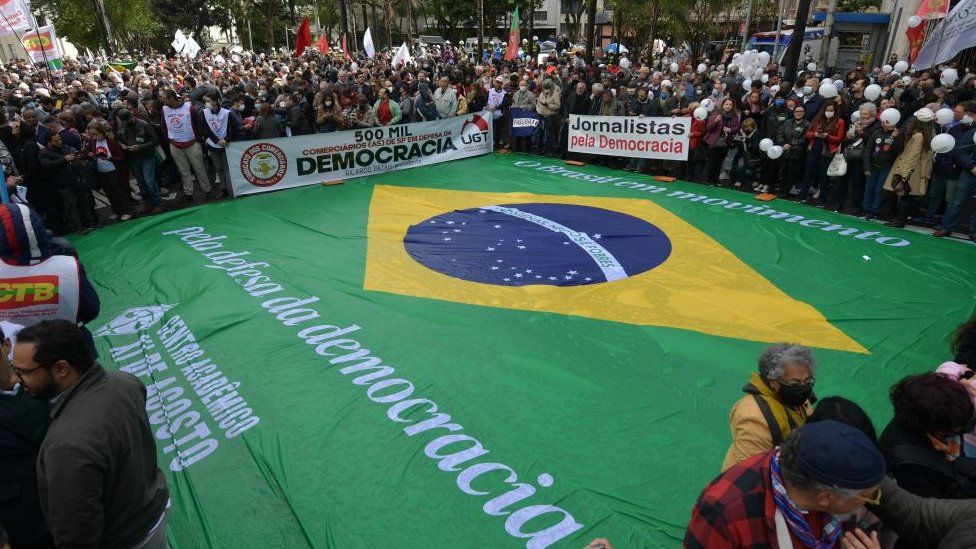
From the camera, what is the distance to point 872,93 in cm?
1129

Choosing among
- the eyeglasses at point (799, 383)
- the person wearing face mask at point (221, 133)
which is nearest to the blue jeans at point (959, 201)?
the eyeglasses at point (799, 383)

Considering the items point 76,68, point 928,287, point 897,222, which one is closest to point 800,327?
point 928,287

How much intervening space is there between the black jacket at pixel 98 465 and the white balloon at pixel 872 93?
42.2 feet

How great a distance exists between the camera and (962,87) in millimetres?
12312

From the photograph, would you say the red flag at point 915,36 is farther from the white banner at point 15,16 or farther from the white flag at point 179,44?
the white flag at point 179,44

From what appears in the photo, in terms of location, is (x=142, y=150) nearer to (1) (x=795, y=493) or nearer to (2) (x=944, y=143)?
(1) (x=795, y=493)

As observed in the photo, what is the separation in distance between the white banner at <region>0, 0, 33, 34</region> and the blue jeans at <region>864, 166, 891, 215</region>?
20660 millimetres

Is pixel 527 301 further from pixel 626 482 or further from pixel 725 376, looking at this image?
pixel 626 482

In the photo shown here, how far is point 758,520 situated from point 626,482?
7.40 ft

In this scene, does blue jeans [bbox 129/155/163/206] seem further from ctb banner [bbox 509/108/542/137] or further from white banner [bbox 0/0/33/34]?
white banner [bbox 0/0/33/34]

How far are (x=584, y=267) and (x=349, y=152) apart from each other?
6711 millimetres

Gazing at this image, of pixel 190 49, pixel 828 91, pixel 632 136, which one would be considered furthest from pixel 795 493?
Result: pixel 190 49

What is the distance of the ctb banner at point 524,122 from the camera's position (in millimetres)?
14602

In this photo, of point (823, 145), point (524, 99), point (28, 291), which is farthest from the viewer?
point (524, 99)
